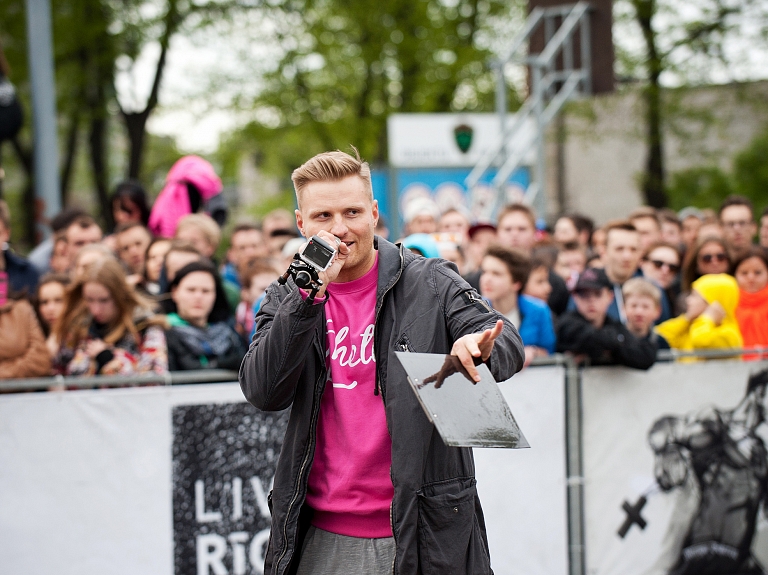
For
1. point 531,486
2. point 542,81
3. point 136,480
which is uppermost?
point 542,81

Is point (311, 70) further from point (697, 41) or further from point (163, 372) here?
point (163, 372)

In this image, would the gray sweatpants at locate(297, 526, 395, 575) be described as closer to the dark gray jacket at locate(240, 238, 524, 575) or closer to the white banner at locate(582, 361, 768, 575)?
the dark gray jacket at locate(240, 238, 524, 575)

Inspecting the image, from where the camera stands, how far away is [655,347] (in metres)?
5.65

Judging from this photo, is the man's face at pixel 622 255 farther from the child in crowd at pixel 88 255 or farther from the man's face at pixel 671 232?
the child in crowd at pixel 88 255

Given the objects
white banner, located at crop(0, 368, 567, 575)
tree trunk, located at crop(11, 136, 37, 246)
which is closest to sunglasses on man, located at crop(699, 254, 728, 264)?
white banner, located at crop(0, 368, 567, 575)

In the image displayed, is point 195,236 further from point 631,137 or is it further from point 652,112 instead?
point 631,137

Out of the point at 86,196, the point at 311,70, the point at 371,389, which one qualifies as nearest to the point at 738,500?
the point at 371,389

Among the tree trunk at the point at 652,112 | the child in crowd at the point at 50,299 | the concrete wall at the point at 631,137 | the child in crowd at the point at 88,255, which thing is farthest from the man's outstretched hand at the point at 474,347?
the tree trunk at the point at 652,112

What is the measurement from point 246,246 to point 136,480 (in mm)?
3133

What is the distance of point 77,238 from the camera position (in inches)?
290

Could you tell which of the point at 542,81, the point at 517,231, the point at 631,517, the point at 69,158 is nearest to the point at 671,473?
the point at 631,517

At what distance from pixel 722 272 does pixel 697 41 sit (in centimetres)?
1397

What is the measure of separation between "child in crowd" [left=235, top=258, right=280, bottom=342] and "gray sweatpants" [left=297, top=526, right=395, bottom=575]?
307 centimetres

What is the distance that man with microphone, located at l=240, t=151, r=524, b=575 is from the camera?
287 centimetres
